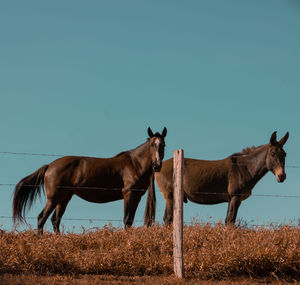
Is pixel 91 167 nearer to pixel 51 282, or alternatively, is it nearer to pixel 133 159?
pixel 133 159

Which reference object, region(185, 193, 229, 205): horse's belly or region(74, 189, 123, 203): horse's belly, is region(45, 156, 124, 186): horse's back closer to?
region(74, 189, 123, 203): horse's belly

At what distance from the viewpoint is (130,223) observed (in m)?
11.9

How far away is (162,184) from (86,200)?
2253mm

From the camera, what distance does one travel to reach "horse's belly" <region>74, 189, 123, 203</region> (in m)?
12.7

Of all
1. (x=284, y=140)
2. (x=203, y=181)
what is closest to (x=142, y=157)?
(x=203, y=181)

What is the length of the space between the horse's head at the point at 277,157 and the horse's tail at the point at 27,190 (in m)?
6.09

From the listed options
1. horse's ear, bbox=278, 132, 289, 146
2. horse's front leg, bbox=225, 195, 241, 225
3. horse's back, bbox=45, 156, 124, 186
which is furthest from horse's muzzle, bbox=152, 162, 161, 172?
horse's ear, bbox=278, 132, 289, 146

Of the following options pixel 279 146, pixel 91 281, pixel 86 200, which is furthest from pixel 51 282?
pixel 279 146

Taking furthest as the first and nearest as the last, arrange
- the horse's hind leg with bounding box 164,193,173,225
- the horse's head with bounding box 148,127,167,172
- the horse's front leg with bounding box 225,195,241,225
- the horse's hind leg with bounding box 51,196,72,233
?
the horse's hind leg with bounding box 51,196,72,233, the horse's hind leg with bounding box 164,193,173,225, the horse's front leg with bounding box 225,195,241,225, the horse's head with bounding box 148,127,167,172

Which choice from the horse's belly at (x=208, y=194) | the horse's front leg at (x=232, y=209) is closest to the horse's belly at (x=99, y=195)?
the horse's belly at (x=208, y=194)

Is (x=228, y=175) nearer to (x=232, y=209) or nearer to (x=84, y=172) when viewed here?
(x=232, y=209)

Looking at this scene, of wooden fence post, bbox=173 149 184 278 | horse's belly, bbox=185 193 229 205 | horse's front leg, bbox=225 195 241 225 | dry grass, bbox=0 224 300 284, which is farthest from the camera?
horse's belly, bbox=185 193 229 205

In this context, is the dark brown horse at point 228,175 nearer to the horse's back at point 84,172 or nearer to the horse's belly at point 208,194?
the horse's belly at point 208,194

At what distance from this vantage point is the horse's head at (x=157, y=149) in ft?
38.4
